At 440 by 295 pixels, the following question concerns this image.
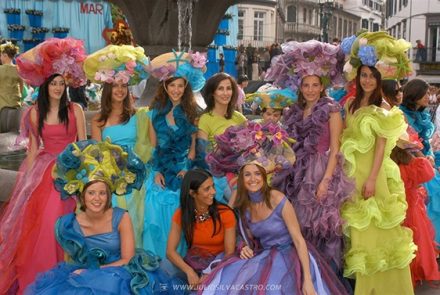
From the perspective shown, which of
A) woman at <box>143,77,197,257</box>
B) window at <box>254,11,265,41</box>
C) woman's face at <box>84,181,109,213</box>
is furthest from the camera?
window at <box>254,11,265,41</box>

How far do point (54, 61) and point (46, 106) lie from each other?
37 cm

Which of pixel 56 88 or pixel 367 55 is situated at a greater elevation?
pixel 367 55

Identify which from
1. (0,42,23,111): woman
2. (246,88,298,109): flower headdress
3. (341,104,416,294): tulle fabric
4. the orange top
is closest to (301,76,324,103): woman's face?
(341,104,416,294): tulle fabric

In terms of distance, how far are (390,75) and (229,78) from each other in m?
1.18

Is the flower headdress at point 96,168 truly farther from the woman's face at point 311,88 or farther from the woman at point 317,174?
the woman's face at point 311,88

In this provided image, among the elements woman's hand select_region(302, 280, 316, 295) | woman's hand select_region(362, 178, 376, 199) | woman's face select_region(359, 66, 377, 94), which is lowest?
woman's hand select_region(302, 280, 316, 295)

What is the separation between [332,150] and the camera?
13.4ft

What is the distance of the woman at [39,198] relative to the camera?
4.24 m

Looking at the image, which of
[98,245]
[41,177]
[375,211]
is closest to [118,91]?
[41,177]

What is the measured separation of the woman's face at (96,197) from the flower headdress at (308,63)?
64.0 inches

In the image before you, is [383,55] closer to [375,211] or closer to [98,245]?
[375,211]

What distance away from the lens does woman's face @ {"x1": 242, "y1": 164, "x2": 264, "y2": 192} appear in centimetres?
379

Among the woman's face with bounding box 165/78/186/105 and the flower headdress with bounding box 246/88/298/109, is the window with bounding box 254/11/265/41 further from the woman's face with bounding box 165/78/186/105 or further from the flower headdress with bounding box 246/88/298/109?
the woman's face with bounding box 165/78/186/105

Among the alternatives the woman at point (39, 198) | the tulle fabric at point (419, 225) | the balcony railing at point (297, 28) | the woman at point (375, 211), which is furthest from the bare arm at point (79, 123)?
the balcony railing at point (297, 28)
